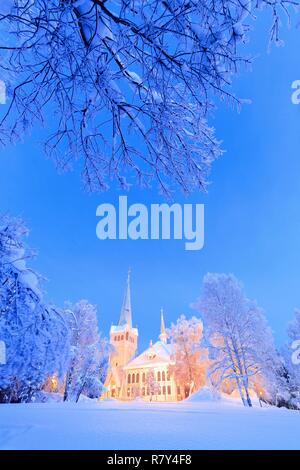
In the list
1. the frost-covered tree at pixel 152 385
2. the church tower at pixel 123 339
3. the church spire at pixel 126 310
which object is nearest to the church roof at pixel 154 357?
the frost-covered tree at pixel 152 385

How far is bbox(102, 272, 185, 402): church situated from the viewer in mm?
39312

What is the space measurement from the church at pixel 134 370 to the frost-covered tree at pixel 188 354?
1448 centimetres

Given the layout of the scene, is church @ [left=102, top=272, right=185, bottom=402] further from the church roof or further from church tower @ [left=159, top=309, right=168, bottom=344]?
church tower @ [left=159, top=309, right=168, bottom=344]

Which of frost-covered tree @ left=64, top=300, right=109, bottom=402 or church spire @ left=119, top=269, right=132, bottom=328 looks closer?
frost-covered tree @ left=64, top=300, right=109, bottom=402

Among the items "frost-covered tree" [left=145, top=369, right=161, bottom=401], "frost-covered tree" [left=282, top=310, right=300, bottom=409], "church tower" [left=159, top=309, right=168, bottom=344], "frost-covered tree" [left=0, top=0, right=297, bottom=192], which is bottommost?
"frost-covered tree" [left=145, top=369, right=161, bottom=401]

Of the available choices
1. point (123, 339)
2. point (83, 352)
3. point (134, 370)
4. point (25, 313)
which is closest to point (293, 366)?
point (83, 352)

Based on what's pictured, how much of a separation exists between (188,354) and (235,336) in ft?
25.1

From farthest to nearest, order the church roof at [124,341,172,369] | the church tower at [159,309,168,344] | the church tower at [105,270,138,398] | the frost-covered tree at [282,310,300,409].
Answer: the church tower at [159,309,168,344]
the church tower at [105,270,138,398]
the church roof at [124,341,172,369]
the frost-covered tree at [282,310,300,409]

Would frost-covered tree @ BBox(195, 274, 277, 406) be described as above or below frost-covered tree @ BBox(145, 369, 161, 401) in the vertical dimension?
above

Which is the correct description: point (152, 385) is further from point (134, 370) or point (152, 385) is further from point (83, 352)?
point (83, 352)

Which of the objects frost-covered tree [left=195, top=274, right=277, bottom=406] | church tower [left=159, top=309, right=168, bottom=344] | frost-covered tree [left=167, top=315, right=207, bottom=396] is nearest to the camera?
frost-covered tree [left=195, top=274, right=277, bottom=406]

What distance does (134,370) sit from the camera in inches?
1791

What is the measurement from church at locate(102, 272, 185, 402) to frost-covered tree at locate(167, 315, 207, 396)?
14.5 m

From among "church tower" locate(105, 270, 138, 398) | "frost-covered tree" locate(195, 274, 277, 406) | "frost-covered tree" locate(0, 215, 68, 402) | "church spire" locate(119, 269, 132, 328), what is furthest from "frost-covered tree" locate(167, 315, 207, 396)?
"church spire" locate(119, 269, 132, 328)
